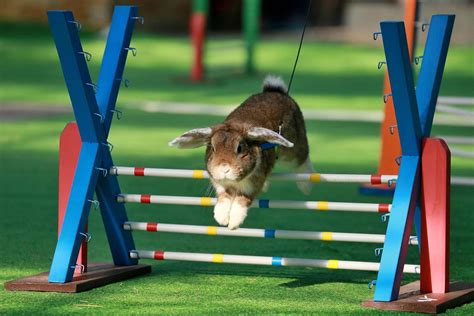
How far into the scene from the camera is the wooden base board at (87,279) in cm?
591

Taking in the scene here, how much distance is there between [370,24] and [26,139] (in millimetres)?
14724

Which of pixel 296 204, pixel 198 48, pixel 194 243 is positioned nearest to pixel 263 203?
pixel 296 204

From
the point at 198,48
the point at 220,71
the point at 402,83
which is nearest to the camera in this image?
the point at 402,83

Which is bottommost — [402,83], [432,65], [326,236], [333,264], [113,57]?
[333,264]

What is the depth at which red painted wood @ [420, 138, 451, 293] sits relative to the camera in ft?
18.6

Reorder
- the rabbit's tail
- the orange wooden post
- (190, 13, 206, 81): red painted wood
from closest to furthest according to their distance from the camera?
the rabbit's tail → the orange wooden post → (190, 13, 206, 81): red painted wood

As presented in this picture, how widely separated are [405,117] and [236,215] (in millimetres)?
1045

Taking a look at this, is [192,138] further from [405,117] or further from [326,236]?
[405,117]

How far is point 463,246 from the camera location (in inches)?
293

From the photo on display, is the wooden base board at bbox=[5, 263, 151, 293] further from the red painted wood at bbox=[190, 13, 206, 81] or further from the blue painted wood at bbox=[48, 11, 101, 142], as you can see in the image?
the red painted wood at bbox=[190, 13, 206, 81]

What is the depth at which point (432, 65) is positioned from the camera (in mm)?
5770

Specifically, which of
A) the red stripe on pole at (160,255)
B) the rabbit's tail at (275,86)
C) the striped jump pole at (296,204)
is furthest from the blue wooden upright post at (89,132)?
the rabbit's tail at (275,86)

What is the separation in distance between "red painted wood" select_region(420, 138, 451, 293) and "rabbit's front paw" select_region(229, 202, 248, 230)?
36.7 inches

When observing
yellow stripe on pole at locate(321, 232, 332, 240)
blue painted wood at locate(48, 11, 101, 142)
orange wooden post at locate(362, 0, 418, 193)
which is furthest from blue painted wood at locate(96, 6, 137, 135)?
orange wooden post at locate(362, 0, 418, 193)
